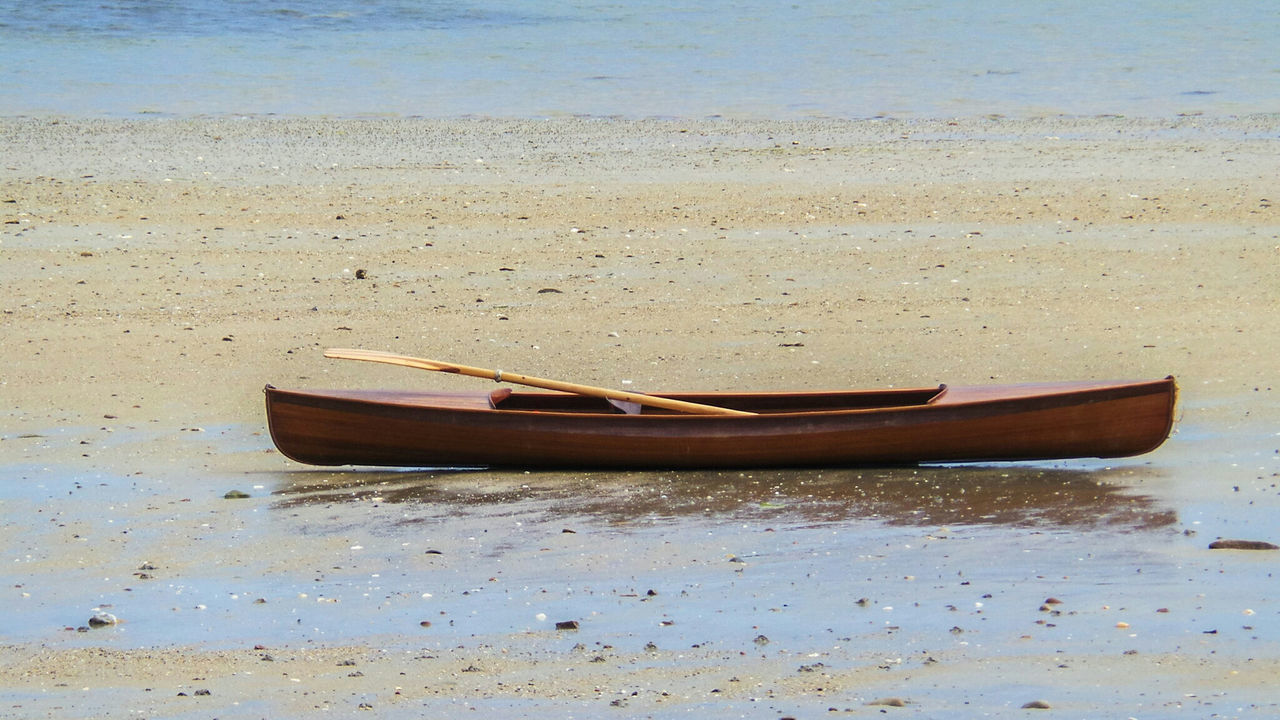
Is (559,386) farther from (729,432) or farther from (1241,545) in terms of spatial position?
(1241,545)

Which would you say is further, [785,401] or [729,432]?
[785,401]

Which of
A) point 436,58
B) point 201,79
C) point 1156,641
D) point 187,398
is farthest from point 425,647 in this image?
point 436,58

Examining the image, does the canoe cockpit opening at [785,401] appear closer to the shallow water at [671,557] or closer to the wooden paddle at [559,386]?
the wooden paddle at [559,386]

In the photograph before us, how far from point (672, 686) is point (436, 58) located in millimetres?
21907

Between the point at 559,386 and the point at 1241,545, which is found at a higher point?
the point at 559,386

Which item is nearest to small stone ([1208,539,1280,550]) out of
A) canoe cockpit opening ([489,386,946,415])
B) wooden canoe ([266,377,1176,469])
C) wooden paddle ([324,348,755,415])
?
wooden canoe ([266,377,1176,469])

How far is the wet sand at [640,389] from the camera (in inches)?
196

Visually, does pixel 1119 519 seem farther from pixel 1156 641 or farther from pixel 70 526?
pixel 70 526

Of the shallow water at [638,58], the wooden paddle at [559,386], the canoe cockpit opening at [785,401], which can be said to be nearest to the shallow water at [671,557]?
the wooden paddle at [559,386]

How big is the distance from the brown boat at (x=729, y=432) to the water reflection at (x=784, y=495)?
8 cm

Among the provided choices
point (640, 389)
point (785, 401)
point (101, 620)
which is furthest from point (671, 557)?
point (640, 389)

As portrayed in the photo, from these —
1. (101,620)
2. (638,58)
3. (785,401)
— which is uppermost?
(638,58)

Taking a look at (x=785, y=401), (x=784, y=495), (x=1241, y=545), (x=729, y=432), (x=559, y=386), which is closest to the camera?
(x=1241, y=545)

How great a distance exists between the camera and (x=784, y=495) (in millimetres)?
6938
